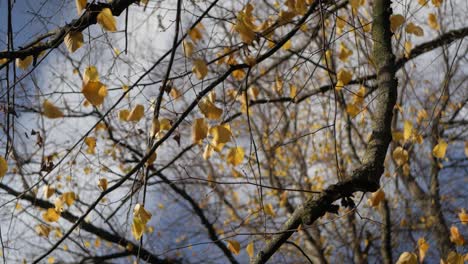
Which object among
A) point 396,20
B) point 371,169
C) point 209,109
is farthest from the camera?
point 396,20

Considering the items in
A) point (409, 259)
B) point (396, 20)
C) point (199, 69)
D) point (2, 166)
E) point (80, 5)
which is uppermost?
point (396, 20)

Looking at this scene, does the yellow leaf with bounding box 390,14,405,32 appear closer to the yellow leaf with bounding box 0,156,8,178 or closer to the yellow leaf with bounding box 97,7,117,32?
the yellow leaf with bounding box 97,7,117,32

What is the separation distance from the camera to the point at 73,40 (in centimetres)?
164

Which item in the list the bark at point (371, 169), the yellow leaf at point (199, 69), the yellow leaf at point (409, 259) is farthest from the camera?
the yellow leaf at point (409, 259)

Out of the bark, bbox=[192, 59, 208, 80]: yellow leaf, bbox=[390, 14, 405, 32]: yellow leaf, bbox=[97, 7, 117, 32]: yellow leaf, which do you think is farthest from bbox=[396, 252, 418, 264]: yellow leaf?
bbox=[97, 7, 117, 32]: yellow leaf

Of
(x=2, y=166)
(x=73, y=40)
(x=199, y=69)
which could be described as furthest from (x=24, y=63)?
(x=199, y=69)

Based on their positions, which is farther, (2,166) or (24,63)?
(24,63)

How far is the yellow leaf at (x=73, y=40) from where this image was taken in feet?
5.38

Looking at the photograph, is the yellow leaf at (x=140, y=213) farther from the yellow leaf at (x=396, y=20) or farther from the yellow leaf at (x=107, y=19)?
the yellow leaf at (x=396, y=20)

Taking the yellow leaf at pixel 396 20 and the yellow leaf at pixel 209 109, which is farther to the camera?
the yellow leaf at pixel 396 20

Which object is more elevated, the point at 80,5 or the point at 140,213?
the point at 80,5

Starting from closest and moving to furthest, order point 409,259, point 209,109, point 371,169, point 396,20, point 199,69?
point 371,169 < point 199,69 < point 209,109 < point 409,259 < point 396,20

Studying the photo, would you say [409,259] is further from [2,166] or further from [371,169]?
[2,166]

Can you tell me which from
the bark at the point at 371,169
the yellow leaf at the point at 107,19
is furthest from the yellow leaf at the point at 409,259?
the yellow leaf at the point at 107,19
